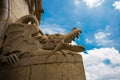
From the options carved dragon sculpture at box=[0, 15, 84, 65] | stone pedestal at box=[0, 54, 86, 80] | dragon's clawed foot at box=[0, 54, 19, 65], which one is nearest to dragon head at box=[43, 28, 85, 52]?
carved dragon sculpture at box=[0, 15, 84, 65]

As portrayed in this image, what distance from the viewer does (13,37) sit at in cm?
671

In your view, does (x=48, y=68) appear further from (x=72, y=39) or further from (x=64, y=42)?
(x=72, y=39)

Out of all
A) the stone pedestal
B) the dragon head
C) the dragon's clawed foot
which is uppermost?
the dragon head

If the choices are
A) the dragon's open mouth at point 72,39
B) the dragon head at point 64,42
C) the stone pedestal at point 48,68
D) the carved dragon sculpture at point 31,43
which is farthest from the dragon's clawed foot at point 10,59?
the dragon's open mouth at point 72,39

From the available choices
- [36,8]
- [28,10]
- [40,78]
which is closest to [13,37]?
[40,78]

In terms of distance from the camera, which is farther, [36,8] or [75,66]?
[36,8]

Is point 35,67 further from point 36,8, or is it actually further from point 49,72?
point 36,8

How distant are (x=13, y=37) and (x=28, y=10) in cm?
452

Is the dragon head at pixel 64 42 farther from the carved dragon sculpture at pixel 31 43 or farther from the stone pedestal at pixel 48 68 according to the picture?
the stone pedestal at pixel 48 68

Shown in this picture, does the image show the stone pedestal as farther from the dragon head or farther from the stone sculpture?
the dragon head

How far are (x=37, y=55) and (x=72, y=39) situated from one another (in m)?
1.10

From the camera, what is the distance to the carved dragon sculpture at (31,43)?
20.0 feet

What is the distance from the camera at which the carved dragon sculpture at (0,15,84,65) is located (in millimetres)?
6109

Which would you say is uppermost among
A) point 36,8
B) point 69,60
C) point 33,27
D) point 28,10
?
point 36,8
